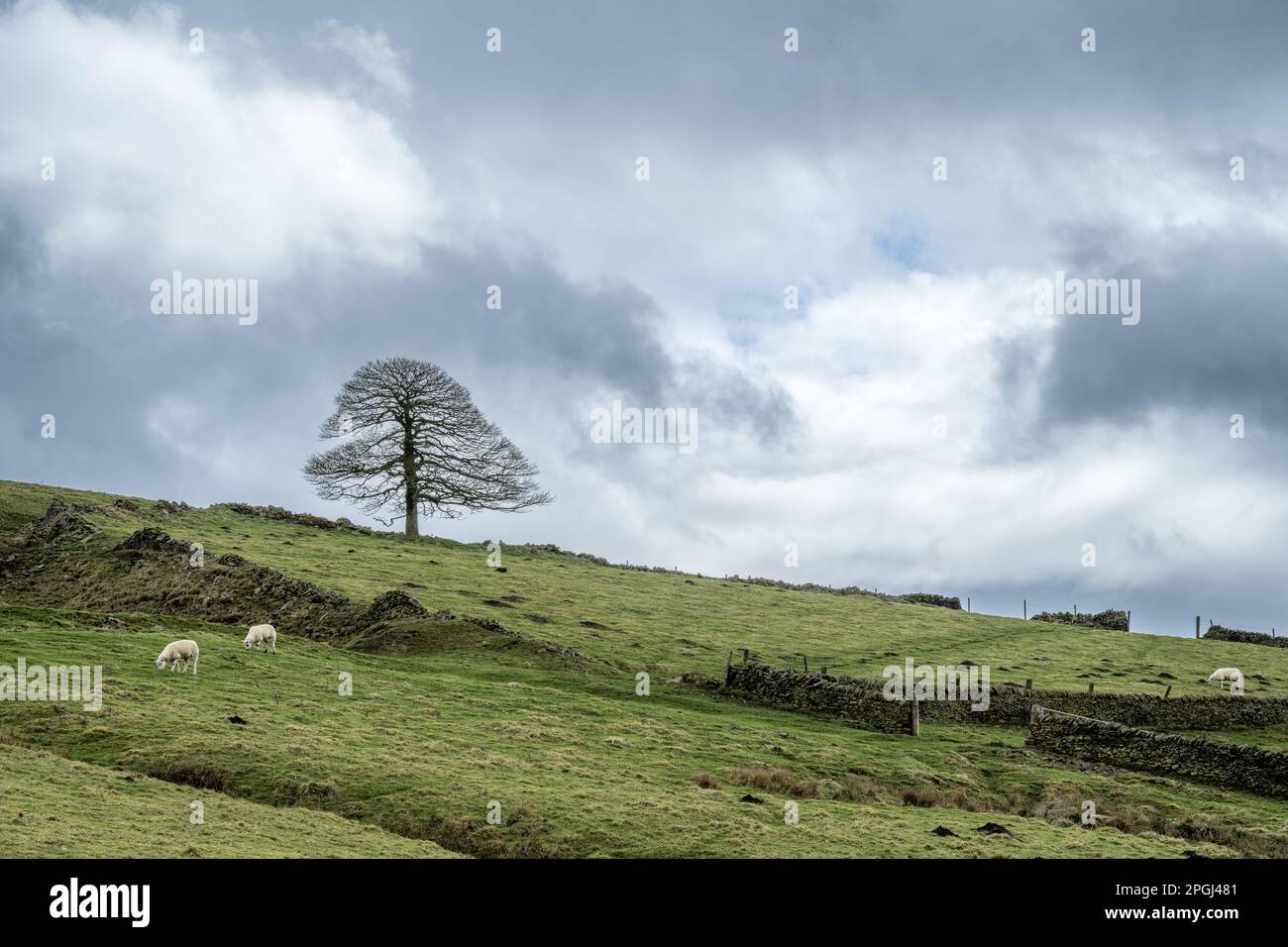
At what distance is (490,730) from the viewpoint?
33.6 m

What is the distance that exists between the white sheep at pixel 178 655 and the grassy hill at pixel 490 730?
20.8 inches

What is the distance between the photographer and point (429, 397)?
8131 centimetres

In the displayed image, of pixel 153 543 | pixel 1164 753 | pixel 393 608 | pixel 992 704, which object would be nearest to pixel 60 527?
pixel 153 543

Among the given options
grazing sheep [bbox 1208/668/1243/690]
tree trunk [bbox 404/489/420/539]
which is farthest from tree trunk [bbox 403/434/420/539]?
grazing sheep [bbox 1208/668/1243/690]

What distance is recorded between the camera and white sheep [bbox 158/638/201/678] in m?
35.7

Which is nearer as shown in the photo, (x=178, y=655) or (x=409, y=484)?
(x=178, y=655)

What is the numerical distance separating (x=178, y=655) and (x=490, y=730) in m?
11.4

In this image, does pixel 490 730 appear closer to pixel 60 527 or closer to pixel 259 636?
pixel 259 636

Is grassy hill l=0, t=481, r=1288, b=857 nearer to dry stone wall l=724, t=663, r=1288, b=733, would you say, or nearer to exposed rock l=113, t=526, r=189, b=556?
exposed rock l=113, t=526, r=189, b=556

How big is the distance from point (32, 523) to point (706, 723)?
45.5 metres

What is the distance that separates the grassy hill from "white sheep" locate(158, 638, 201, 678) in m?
0.53
